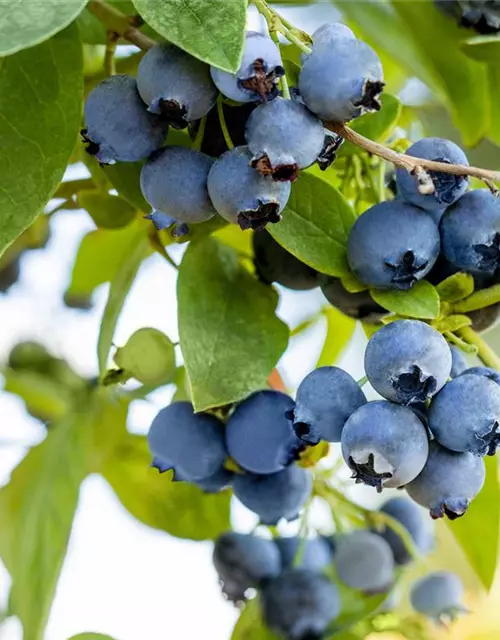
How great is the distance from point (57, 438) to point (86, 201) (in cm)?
28

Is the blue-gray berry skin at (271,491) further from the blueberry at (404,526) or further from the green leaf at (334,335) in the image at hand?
the blueberry at (404,526)

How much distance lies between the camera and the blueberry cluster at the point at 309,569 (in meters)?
0.87

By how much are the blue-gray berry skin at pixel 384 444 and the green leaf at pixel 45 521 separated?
392 millimetres

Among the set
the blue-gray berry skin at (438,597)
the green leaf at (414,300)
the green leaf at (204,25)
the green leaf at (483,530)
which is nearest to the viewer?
the green leaf at (204,25)

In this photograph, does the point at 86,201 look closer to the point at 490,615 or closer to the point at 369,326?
the point at 369,326

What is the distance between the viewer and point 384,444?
45 centimetres

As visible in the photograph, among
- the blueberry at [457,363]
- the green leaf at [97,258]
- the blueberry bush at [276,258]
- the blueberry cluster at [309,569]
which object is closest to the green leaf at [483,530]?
the blueberry bush at [276,258]


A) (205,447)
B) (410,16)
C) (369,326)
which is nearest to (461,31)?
(410,16)

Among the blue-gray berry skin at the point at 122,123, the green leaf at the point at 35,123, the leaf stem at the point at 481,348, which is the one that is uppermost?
the blue-gray berry skin at the point at 122,123

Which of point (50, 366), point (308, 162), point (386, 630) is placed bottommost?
point (386, 630)

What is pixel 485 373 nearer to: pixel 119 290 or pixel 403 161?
pixel 403 161

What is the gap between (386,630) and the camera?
934 millimetres

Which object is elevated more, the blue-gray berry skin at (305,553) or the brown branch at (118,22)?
the brown branch at (118,22)

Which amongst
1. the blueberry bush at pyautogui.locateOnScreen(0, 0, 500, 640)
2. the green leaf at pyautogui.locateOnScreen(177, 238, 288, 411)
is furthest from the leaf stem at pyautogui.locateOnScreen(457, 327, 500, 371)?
the green leaf at pyautogui.locateOnScreen(177, 238, 288, 411)
